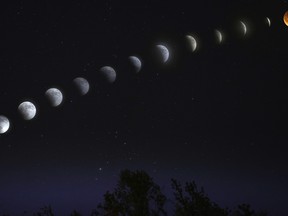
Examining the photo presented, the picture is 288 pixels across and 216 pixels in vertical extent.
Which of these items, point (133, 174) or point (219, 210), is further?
point (133, 174)

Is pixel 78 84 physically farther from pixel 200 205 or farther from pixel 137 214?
pixel 200 205

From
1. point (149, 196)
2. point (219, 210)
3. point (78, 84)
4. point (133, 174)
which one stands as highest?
point (78, 84)

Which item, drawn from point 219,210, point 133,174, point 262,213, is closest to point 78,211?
point 133,174

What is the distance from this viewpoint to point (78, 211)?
2334 cm

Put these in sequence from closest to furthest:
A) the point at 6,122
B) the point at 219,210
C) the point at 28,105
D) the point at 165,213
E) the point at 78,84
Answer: the point at 219,210 < the point at 165,213 < the point at 6,122 < the point at 28,105 < the point at 78,84

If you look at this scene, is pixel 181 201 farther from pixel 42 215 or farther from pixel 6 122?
pixel 6 122

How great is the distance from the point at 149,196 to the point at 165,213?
1.65 metres

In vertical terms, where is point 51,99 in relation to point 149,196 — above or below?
above

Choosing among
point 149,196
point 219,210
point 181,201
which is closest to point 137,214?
point 149,196

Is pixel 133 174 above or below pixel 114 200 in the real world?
above

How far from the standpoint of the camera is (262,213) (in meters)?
25.8

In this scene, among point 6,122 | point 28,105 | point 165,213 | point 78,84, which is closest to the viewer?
point 165,213

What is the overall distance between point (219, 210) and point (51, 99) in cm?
1631

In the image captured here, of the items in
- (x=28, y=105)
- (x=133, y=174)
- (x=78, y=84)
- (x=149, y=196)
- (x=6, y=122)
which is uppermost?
(x=78, y=84)
